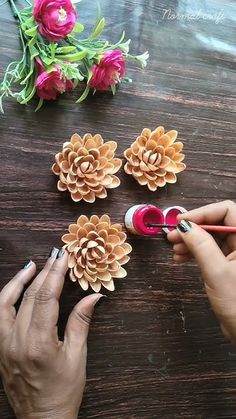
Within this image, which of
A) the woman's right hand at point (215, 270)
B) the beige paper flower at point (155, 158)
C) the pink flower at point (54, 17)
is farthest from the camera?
the beige paper flower at point (155, 158)

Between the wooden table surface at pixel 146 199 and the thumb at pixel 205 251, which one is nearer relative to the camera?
the thumb at pixel 205 251

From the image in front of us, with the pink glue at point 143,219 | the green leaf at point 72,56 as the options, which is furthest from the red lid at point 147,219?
the green leaf at point 72,56

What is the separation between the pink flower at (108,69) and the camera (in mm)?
994

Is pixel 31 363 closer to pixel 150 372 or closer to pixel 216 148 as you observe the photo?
pixel 150 372

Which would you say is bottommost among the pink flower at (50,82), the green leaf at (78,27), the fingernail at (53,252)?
the fingernail at (53,252)

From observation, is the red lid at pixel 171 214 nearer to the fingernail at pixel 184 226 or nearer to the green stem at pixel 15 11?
the fingernail at pixel 184 226

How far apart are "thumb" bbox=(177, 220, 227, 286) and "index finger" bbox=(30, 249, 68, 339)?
24 centimetres

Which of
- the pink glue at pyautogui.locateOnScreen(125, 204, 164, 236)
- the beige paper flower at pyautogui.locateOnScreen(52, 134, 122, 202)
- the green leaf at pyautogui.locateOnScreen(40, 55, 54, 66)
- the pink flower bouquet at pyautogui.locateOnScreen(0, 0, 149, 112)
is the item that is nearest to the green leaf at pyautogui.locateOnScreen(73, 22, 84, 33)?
the pink flower bouquet at pyautogui.locateOnScreen(0, 0, 149, 112)

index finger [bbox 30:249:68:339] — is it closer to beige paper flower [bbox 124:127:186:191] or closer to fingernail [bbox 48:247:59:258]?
fingernail [bbox 48:247:59:258]

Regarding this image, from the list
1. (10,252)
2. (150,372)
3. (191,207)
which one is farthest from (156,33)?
(150,372)

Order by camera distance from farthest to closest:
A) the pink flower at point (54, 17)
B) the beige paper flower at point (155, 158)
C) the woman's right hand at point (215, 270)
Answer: the beige paper flower at point (155, 158), the pink flower at point (54, 17), the woman's right hand at point (215, 270)

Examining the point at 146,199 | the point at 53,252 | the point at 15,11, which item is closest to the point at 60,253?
the point at 53,252

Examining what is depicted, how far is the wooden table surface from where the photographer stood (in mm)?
960

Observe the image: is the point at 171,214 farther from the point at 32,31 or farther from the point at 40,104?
the point at 32,31
